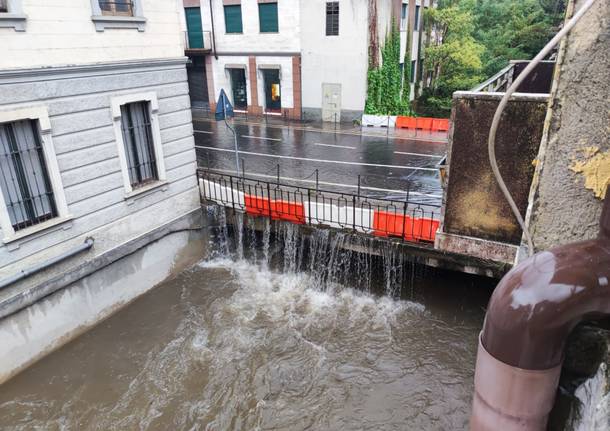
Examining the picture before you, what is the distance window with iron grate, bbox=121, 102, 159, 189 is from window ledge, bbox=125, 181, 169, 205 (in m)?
0.18

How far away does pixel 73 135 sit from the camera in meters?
9.01

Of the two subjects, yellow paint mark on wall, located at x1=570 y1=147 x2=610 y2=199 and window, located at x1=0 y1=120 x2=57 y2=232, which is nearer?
yellow paint mark on wall, located at x1=570 y1=147 x2=610 y2=199

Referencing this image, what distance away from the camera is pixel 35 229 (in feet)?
28.3

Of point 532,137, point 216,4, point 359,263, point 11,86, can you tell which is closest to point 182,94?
point 11,86

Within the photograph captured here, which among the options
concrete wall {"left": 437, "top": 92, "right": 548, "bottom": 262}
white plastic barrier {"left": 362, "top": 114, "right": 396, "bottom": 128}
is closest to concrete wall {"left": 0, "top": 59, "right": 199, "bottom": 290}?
concrete wall {"left": 437, "top": 92, "right": 548, "bottom": 262}

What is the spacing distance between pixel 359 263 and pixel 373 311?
1.63 m

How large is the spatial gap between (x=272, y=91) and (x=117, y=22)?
17632 millimetres

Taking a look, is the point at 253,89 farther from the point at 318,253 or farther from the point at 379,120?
the point at 318,253

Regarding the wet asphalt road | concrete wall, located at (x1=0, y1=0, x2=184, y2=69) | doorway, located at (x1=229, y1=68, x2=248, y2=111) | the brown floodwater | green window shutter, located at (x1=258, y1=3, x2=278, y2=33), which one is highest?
green window shutter, located at (x1=258, y1=3, x2=278, y2=33)

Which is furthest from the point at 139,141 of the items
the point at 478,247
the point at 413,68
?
the point at 413,68

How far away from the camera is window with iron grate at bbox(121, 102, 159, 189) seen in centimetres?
1034

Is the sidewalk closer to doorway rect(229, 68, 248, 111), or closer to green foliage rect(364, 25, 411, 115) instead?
doorway rect(229, 68, 248, 111)

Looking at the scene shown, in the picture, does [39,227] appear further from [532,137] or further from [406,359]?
[532,137]

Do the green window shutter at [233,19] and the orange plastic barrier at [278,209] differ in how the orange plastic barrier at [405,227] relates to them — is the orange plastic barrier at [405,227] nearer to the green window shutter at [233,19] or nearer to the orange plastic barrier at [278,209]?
the orange plastic barrier at [278,209]
